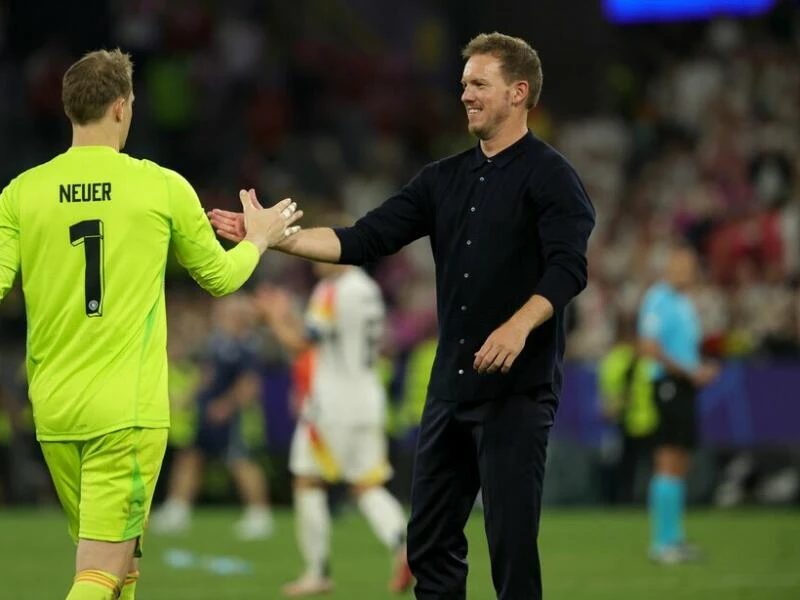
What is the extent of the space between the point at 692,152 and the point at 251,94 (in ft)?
22.7

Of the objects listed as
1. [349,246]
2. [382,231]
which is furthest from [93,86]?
[382,231]

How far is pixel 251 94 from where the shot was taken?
2695 centimetres

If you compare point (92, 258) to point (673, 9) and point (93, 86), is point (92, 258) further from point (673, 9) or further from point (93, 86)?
point (673, 9)

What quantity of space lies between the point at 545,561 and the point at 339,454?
2.33m

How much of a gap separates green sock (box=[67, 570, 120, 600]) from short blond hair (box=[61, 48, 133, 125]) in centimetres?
179

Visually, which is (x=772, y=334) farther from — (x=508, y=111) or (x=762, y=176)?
(x=508, y=111)

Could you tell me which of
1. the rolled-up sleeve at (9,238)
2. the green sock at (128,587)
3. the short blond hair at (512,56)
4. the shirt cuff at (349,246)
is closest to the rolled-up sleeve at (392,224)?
the shirt cuff at (349,246)

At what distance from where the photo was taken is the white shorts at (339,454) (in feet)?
42.4

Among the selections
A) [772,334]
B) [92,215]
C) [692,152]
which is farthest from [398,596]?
[692,152]

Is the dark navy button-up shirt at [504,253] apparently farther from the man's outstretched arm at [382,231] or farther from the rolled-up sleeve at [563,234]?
the man's outstretched arm at [382,231]

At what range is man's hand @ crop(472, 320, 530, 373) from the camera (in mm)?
7109

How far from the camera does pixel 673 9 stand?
78.5 ft

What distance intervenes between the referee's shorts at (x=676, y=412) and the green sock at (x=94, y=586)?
26.7ft

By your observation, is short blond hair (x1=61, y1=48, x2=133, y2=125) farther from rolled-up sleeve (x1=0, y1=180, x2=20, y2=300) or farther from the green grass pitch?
the green grass pitch
